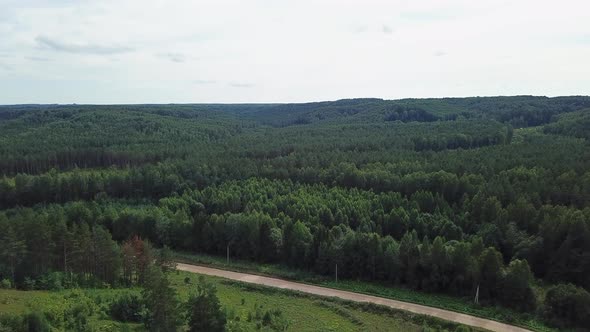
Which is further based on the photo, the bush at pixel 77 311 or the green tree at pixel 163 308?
the bush at pixel 77 311

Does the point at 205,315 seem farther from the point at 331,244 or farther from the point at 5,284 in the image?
the point at 331,244

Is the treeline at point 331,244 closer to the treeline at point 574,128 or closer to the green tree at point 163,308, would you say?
the green tree at point 163,308

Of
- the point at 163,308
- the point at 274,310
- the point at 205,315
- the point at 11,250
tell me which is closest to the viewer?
the point at 163,308

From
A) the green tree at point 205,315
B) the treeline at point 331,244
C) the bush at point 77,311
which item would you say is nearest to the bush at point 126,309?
the bush at point 77,311

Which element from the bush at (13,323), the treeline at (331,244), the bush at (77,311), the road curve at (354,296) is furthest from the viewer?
the treeline at (331,244)

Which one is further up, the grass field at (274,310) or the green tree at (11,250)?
the green tree at (11,250)

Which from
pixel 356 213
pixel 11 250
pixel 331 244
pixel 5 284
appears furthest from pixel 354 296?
pixel 11 250
